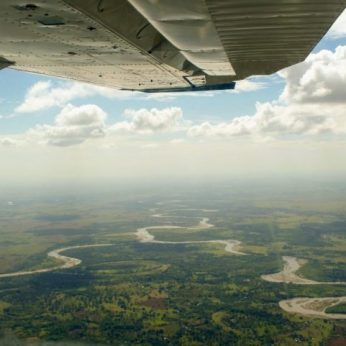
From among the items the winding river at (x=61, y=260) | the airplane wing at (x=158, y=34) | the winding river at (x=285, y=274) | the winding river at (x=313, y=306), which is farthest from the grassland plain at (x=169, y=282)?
the airplane wing at (x=158, y=34)

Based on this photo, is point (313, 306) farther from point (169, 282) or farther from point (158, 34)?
point (158, 34)

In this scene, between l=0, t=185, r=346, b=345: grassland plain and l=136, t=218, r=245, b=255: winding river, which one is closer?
l=0, t=185, r=346, b=345: grassland plain

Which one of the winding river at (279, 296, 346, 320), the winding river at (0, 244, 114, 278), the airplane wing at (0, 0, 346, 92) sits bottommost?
the winding river at (279, 296, 346, 320)

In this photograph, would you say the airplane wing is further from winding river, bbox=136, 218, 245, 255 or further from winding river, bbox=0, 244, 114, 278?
winding river, bbox=136, 218, 245, 255

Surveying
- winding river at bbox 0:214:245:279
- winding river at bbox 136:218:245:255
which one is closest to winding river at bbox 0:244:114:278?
winding river at bbox 0:214:245:279

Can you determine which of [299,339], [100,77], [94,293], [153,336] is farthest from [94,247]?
[100,77]

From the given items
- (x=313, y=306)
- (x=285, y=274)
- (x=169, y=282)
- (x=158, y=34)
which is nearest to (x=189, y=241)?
(x=169, y=282)
